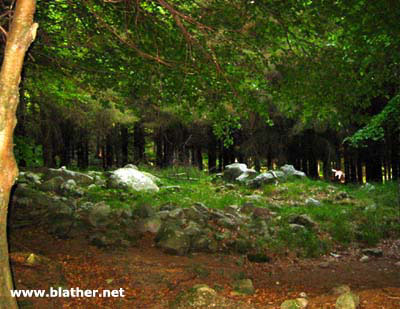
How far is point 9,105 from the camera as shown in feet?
8.59

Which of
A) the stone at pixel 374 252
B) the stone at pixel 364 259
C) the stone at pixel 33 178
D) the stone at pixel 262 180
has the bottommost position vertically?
the stone at pixel 364 259

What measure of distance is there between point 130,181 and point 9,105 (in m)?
10.9

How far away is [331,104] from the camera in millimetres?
6062

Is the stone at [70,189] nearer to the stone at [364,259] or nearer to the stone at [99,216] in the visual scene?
the stone at [99,216]

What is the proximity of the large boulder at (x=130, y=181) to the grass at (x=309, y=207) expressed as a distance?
1.86 feet

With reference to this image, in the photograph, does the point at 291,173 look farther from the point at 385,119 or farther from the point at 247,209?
the point at 247,209

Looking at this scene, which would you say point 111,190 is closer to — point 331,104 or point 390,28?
point 331,104

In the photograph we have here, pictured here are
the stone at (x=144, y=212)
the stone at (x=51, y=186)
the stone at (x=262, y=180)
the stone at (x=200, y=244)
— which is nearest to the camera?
the stone at (x=200, y=244)

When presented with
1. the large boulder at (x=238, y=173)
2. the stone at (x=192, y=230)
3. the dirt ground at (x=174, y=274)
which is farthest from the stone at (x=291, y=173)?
the stone at (x=192, y=230)

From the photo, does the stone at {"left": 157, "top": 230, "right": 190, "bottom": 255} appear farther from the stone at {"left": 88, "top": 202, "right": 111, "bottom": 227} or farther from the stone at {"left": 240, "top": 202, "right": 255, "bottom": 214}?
the stone at {"left": 240, "top": 202, "right": 255, "bottom": 214}

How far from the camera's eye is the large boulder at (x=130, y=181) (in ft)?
42.9

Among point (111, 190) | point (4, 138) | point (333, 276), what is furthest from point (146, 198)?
point (4, 138)

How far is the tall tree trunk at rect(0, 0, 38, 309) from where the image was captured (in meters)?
2.59

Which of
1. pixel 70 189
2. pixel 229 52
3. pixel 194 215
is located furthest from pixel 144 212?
pixel 229 52
